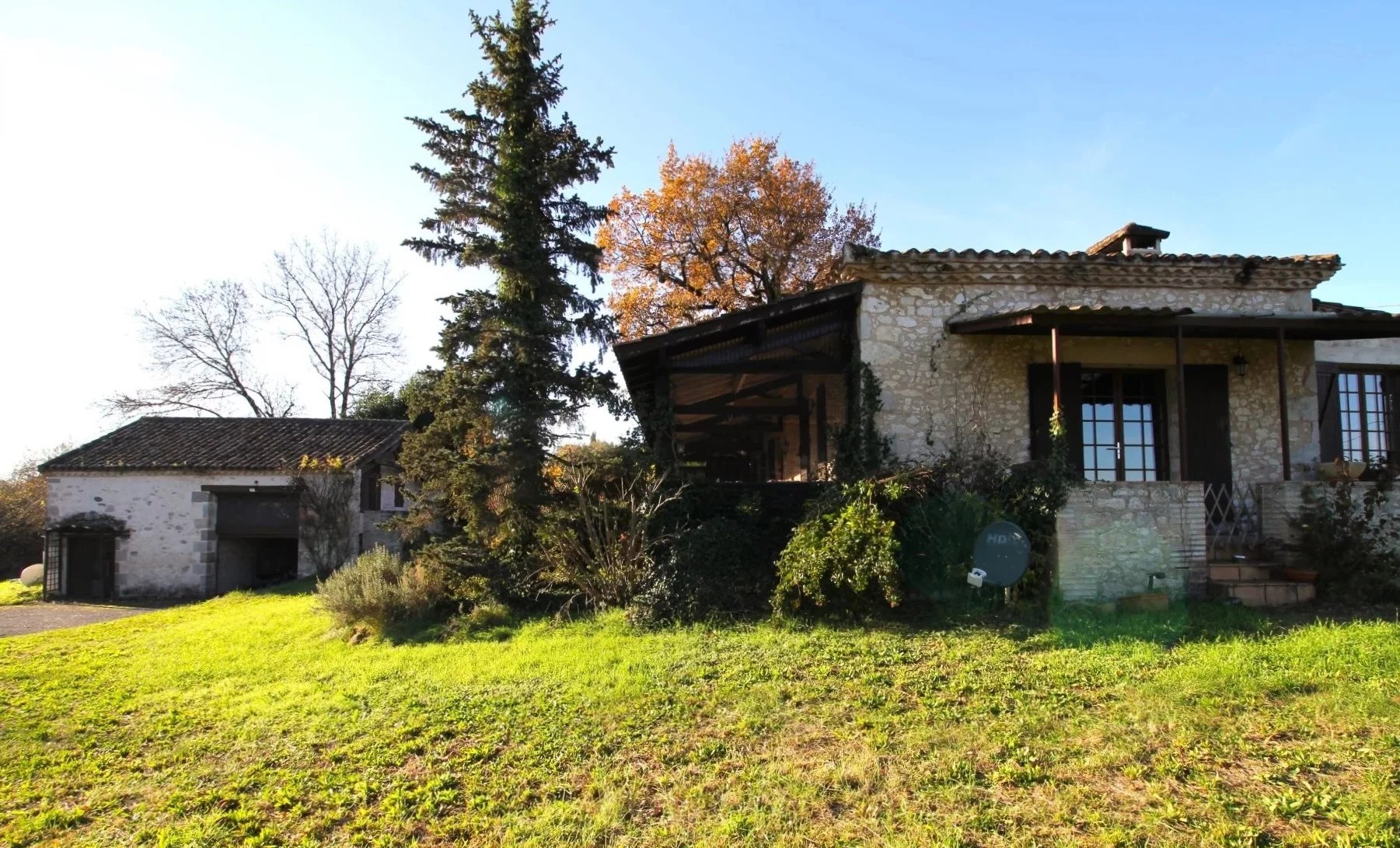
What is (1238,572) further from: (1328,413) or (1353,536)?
(1328,413)

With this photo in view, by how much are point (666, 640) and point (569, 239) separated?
6610 millimetres

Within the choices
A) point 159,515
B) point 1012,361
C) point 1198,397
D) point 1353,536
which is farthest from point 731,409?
point 159,515

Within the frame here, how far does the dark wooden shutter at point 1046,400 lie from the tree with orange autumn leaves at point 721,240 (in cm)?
1360

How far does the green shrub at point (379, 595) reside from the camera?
1043 cm

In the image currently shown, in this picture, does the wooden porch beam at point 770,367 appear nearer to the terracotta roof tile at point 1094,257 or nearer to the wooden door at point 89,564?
the terracotta roof tile at point 1094,257

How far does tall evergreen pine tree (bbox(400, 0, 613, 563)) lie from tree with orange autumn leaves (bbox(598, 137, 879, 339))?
483 inches

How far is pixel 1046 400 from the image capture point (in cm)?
1105

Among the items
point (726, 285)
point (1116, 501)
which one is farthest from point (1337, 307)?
point (726, 285)

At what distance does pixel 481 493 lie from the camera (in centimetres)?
1105

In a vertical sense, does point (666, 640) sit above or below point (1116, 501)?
below

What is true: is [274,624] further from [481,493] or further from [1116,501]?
[1116,501]

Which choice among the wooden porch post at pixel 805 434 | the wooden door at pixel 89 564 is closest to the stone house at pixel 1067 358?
the wooden porch post at pixel 805 434

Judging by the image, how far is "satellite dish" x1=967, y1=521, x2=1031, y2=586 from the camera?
26.7 feet

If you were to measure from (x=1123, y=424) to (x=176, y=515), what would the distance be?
2203 cm
